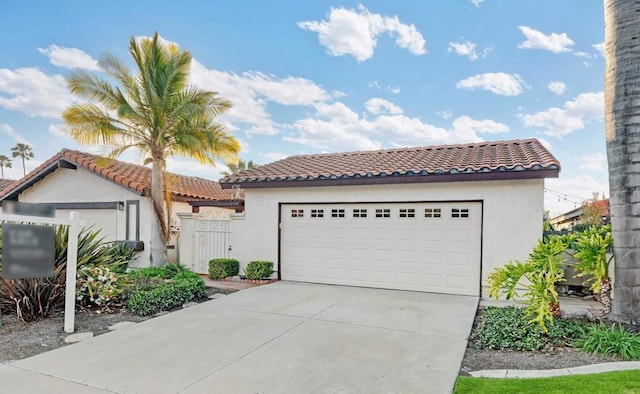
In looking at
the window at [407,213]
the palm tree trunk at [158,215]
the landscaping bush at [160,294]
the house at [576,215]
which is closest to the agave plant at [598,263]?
the window at [407,213]

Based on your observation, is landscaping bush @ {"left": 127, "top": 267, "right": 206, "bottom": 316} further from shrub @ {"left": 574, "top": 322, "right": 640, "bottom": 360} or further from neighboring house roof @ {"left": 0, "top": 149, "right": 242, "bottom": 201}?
shrub @ {"left": 574, "top": 322, "right": 640, "bottom": 360}

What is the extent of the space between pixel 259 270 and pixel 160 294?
3.49 meters

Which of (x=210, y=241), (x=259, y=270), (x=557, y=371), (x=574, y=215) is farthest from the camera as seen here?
(x=574, y=215)

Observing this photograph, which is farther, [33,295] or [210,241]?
[210,241]

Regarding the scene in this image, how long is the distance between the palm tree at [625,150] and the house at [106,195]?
1081 centimetres

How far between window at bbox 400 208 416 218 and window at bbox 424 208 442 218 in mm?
308

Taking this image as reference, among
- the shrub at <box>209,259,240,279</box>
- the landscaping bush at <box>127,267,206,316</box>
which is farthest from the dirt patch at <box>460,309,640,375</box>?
the shrub at <box>209,259,240,279</box>

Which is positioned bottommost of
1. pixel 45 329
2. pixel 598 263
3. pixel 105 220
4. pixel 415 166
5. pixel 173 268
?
pixel 45 329

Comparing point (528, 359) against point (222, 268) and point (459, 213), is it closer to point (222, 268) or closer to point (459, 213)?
point (459, 213)

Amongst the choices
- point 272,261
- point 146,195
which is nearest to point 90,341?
point 272,261

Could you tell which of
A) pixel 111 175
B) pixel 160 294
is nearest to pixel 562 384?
pixel 160 294

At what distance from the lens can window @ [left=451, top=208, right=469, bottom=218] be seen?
9230mm

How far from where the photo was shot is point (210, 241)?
12195mm

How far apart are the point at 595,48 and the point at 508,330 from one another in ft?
32.8
